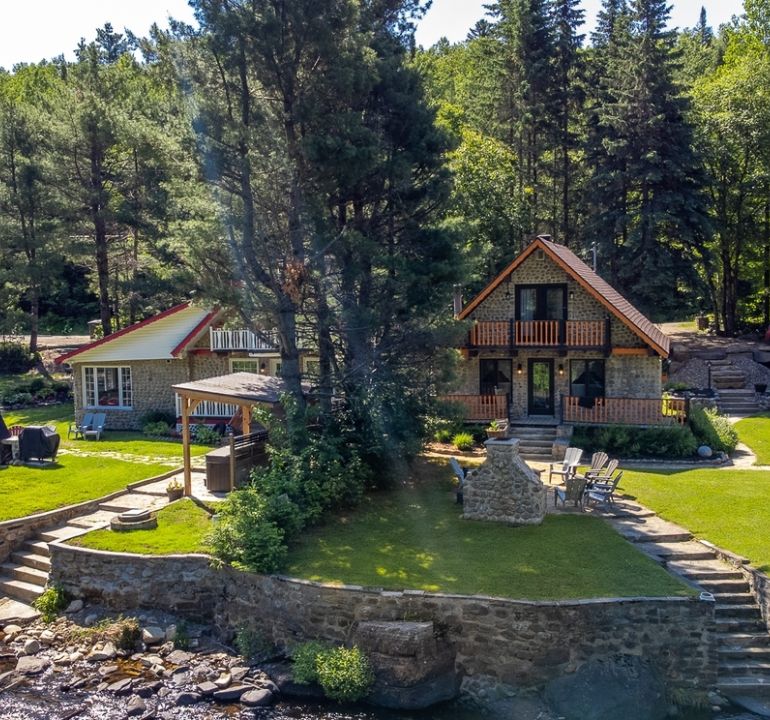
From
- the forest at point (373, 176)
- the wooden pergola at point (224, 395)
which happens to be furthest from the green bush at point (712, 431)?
the wooden pergola at point (224, 395)

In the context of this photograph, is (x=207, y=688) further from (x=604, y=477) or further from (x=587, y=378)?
(x=587, y=378)

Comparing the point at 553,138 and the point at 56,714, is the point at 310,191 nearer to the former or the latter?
the point at 56,714

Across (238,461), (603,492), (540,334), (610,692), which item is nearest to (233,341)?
(238,461)

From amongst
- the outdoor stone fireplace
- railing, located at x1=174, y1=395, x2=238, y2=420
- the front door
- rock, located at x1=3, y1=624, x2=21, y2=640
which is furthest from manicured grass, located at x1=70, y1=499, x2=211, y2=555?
the front door

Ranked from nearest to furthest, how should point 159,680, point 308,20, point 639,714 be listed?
point 639,714 < point 159,680 < point 308,20

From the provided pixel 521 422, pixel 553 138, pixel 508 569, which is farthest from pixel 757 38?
pixel 508 569

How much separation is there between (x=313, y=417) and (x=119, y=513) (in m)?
5.15

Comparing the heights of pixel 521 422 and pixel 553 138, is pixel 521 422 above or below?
below

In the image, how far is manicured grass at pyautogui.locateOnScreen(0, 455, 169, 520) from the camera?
17.9 meters

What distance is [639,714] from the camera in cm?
1144

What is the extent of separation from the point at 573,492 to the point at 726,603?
4.55m

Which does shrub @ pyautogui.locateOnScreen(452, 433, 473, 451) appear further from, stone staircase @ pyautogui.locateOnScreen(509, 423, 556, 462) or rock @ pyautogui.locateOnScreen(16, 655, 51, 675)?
rock @ pyautogui.locateOnScreen(16, 655, 51, 675)

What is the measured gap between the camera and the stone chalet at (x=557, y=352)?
2324cm

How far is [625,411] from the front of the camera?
906 inches
